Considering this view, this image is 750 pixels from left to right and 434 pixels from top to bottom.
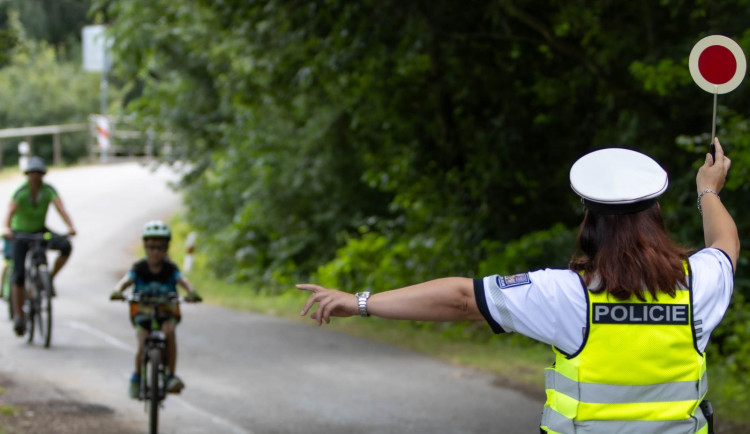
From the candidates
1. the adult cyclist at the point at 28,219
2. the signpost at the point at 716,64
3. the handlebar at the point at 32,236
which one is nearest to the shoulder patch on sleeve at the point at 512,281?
the signpost at the point at 716,64

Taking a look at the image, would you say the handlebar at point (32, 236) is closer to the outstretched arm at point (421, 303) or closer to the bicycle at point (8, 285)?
the bicycle at point (8, 285)

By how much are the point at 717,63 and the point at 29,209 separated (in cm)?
935

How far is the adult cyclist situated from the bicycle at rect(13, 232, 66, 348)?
6cm

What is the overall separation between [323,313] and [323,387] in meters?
6.77

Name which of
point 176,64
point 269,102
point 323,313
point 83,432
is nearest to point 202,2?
point 269,102

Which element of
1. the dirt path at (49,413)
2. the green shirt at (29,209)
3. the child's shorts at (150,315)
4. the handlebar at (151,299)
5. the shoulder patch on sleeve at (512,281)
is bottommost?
the dirt path at (49,413)

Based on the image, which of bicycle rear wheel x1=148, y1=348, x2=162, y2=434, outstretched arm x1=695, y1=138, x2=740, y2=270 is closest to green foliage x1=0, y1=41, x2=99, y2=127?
bicycle rear wheel x1=148, y1=348, x2=162, y2=434

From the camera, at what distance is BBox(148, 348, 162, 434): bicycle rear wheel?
751cm

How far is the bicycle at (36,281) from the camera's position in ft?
38.4

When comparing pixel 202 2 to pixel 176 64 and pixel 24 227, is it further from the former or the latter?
pixel 176 64

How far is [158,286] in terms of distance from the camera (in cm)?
805

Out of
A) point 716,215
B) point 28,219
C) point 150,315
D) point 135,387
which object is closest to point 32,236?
point 28,219

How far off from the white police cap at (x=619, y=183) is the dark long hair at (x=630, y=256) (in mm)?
41

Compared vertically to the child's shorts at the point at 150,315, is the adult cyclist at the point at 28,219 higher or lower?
higher
